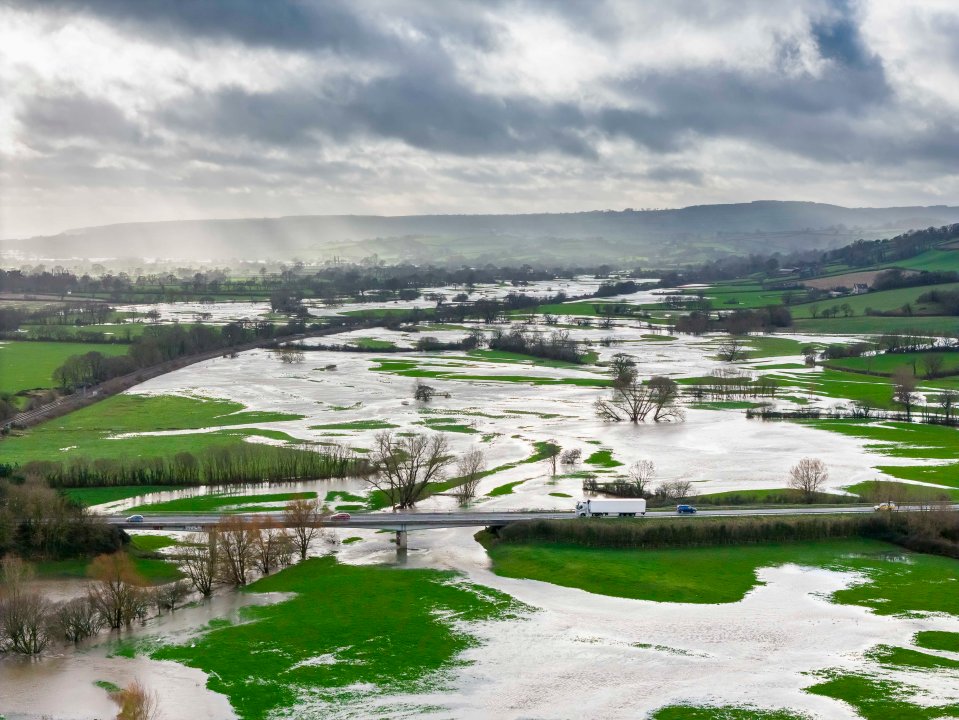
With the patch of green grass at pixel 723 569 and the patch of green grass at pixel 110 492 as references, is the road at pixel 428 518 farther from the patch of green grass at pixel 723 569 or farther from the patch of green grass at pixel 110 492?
the patch of green grass at pixel 110 492

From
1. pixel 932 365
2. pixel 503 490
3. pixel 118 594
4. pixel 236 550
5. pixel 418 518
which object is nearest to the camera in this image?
pixel 118 594

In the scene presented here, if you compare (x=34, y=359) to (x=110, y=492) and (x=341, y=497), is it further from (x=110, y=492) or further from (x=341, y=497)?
(x=341, y=497)

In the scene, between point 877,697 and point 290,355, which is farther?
point 290,355

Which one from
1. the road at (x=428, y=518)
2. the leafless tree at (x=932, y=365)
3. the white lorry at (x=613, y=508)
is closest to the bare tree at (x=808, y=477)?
the road at (x=428, y=518)

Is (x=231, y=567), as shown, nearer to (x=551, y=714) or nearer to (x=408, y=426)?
(x=551, y=714)

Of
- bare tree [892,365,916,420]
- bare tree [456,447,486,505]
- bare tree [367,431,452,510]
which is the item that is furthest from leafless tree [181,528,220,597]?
bare tree [892,365,916,420]

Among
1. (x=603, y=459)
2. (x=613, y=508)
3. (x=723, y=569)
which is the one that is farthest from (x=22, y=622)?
(x=603, y=459)

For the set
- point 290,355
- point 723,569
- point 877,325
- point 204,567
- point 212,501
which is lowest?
point 723,569

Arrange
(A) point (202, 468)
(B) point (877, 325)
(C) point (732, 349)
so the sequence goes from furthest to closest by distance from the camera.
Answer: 1. (B) point (877, 325)
2. (C) point (732, 349)
3. (A) point (202, 468)
